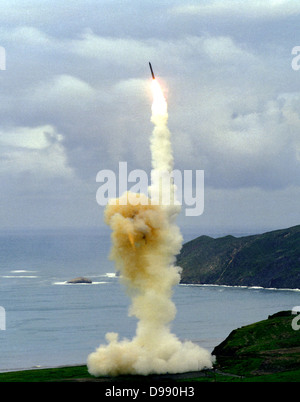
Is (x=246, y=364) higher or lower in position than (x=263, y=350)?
lower

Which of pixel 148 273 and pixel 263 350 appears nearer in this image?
pixel 148 273

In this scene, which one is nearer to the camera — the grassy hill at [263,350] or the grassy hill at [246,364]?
the grassy hill at [246,364]

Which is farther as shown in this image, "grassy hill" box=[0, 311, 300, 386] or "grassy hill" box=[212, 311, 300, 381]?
"grassy hill" box=[212, 311, 300, 381]

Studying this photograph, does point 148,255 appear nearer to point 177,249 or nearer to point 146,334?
point 177,249

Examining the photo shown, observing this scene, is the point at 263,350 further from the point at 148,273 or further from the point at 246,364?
the point at 148,273

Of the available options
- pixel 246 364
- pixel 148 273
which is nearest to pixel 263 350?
pixel 246 364
